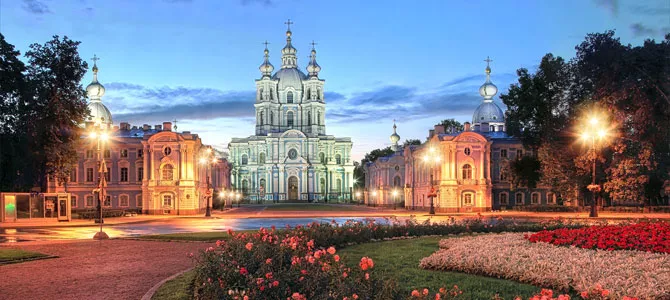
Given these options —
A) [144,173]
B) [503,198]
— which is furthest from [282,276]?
[503,198]

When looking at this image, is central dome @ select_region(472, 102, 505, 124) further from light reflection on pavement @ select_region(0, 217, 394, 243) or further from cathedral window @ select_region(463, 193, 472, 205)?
light reflection on pavement @ select_region(0, 217, 394, 243)

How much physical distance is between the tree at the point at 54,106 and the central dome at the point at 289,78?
94.7 meters

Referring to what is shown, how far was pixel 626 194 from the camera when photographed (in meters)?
49.3

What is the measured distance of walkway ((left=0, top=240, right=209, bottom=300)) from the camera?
14.3 meters

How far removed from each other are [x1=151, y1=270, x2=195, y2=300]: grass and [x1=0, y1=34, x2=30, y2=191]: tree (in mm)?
37409

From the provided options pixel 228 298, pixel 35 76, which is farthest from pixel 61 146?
pixel 228 298

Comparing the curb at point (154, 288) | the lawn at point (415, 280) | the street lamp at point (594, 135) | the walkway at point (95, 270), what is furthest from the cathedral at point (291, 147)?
the curb at point (154, 288)

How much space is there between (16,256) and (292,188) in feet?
388

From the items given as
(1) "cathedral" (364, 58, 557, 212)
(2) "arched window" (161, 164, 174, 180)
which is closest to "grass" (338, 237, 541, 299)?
(1) "cathedral" (364, 58, 557, 212)

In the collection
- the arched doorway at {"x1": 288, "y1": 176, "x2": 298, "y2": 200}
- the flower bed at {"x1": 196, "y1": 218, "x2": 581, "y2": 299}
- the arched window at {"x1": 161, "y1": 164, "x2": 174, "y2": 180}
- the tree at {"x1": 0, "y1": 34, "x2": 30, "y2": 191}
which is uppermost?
the tree at {"x1": 0, "y1": 34, "x2": 30, "y2": 191}

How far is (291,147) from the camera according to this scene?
5527 inches

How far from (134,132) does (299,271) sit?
83.1 m

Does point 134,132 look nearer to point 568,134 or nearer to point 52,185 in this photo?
point 52,185

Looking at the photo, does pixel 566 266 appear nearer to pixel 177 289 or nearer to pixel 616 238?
pixel 616 238
